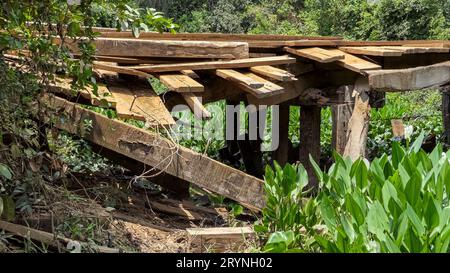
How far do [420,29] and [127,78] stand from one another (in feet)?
49.4

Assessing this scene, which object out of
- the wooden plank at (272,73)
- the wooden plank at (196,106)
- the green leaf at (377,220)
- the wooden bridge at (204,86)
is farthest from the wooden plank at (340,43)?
the green leaf at (377,220)

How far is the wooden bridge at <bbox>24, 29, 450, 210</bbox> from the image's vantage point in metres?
4.51

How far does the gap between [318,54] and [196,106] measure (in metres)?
1.54

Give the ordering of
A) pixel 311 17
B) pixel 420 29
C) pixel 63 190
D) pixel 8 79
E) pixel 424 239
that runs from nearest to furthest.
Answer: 1. pixel 424 239
2. pixel 8 79
3. pixel 63 190
4. pixel 420 29
5. pixel 311 17

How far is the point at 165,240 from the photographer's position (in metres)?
4.95

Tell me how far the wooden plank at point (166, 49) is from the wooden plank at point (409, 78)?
107 centimetres

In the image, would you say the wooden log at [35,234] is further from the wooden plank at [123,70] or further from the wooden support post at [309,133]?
the wooden support post at [309,133]

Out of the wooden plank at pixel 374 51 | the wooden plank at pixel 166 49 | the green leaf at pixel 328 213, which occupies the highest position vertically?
the wooden plank at pixel 166 49

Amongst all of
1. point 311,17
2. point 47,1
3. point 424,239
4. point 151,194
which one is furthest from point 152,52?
point 311,17

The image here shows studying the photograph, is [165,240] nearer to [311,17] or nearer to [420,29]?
[420,29]

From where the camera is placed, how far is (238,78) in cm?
472

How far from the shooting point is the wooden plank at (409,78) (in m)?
5.01

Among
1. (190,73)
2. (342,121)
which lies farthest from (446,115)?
(190,73)

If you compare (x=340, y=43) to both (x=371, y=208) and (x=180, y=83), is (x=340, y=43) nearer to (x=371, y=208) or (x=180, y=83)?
(x=180, y=83)
